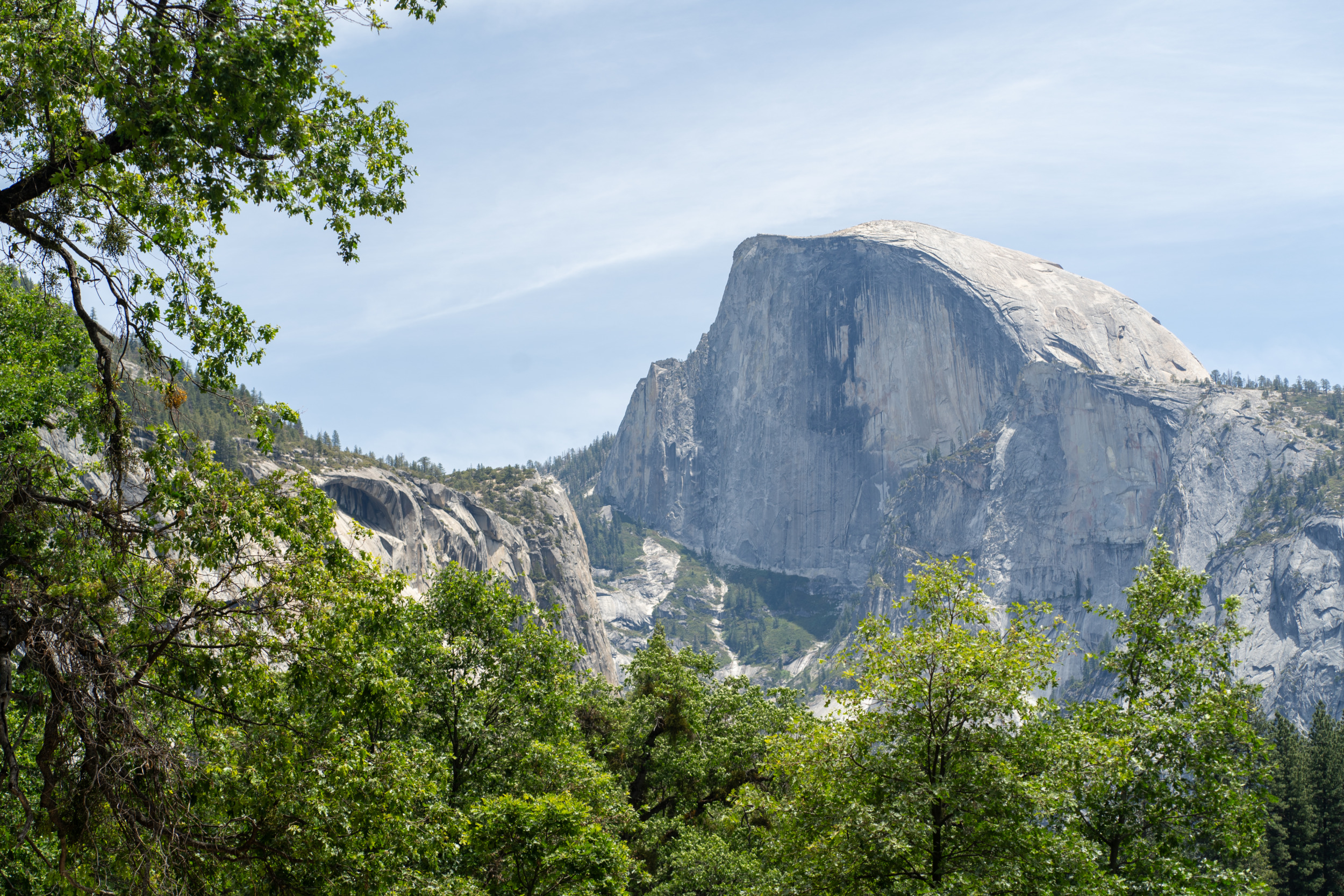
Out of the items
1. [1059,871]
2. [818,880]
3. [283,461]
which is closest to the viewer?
[1059,871]

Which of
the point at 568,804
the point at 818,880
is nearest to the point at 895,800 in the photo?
the point at 818,880

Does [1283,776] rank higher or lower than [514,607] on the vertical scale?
lower

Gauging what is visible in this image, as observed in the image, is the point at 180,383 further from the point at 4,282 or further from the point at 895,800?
the point at 895,800

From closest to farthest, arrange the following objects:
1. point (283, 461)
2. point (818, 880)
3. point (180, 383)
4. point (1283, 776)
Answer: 1. point (180, 383)
2. point (818, 880)
3. point (1283, 776)
4. point (283, 461)

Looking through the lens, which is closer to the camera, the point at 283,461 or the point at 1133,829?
the point at 1133,829

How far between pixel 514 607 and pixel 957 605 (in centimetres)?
1197

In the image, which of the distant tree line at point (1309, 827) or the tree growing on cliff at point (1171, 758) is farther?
the distant tree line at point (1309, 827)

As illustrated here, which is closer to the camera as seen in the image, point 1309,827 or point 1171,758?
point 1171,758

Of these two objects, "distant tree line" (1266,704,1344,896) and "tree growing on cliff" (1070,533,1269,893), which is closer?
"tree growing on cliff" (1070,533,1269,893)

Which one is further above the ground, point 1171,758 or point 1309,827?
point 1171,758

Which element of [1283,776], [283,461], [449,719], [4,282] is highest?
[283,461]

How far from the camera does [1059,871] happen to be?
1623 centimetres

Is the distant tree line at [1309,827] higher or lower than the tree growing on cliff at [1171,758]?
lower

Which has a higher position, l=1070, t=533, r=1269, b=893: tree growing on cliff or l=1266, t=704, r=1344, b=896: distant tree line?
l=1070, t=533, r=1269, b=893: tree growing on cliff
